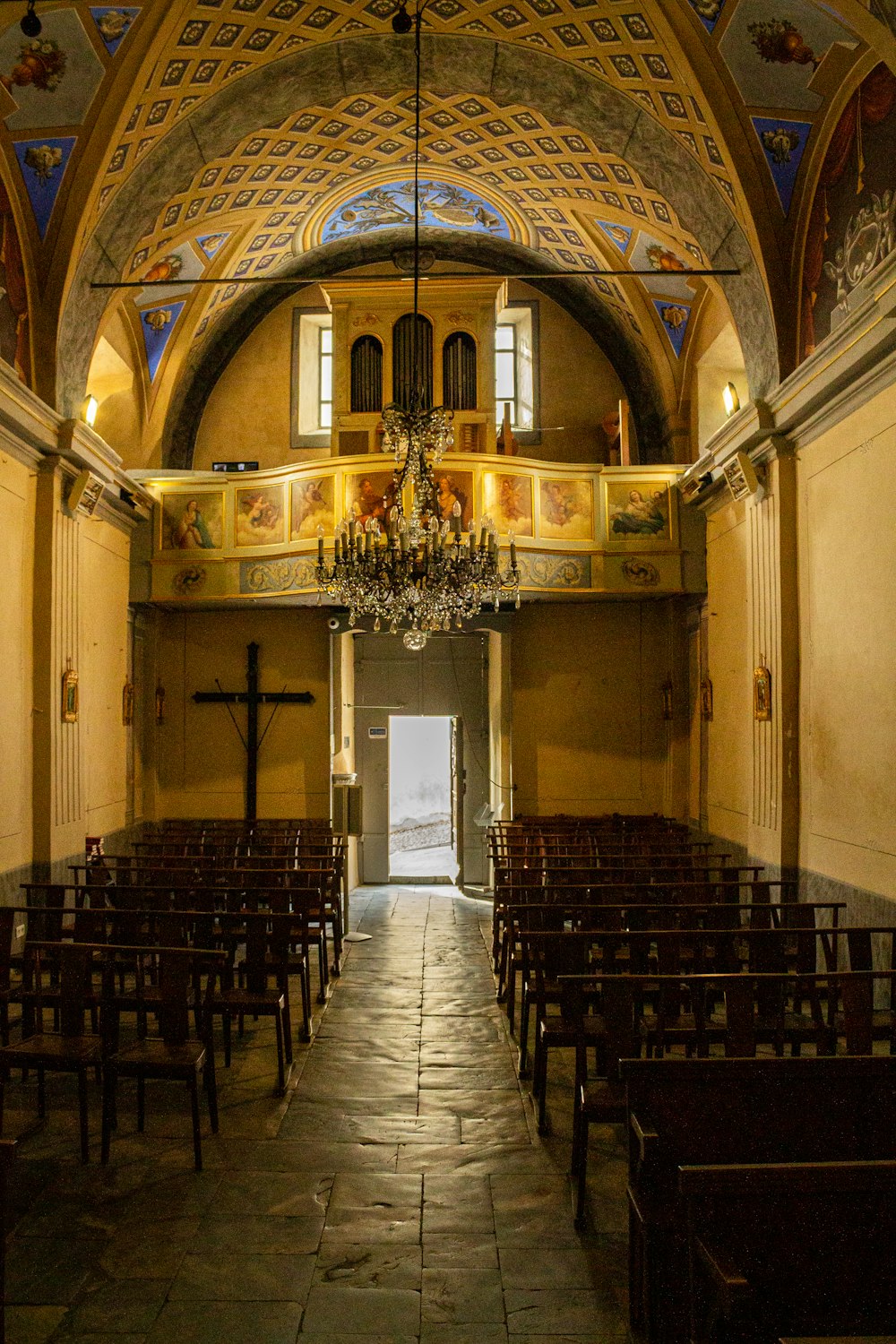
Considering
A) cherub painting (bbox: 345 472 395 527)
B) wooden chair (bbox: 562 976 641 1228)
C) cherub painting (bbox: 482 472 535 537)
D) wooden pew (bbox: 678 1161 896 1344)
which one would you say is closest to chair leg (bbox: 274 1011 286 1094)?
wooden chair (bbox: 562 976 641 1228)

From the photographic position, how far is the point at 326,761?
1395 cm

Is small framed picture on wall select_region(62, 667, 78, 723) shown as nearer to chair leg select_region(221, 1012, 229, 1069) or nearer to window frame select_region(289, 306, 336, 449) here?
chair leg select_region(221, 1012, 229, 1069)

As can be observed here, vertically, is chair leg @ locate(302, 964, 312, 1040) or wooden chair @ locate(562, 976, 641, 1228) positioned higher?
wooden chair @ locate(562, 976, 641, 1228)

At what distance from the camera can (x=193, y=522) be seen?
1294 centimetres

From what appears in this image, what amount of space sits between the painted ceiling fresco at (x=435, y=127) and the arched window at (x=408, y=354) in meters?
1.72

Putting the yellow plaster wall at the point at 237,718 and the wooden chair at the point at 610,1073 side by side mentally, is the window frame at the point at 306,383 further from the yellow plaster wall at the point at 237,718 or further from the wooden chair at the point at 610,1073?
the wooden chair at the point at 610,1073

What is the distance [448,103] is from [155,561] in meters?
6.50

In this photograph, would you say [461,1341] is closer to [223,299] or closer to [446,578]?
[446,578]

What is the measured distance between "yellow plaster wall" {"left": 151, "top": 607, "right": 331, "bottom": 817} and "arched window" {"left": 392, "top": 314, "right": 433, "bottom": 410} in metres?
3.43

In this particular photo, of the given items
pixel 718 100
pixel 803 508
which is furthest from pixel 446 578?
pixel 718 100

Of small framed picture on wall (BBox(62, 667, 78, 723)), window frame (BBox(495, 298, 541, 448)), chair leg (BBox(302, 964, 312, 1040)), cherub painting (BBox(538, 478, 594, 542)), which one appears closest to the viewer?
chair leg (BBox(302, 964, 312, 1040))

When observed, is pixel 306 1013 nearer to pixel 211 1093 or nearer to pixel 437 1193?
pixel 211 1093

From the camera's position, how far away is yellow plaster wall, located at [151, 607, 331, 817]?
550 inches

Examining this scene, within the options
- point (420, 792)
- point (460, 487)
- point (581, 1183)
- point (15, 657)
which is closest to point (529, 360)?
point (460, 487)
